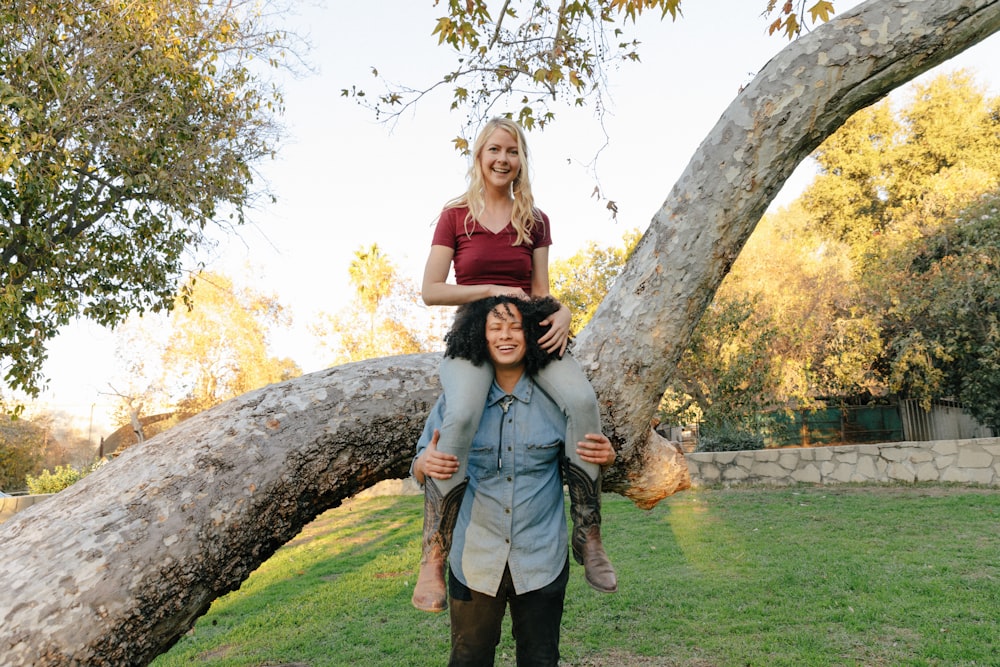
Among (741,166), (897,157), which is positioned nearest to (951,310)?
(897,157)

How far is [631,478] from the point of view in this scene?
3.32 metres

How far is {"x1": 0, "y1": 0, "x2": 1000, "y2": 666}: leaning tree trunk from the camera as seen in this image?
244cm

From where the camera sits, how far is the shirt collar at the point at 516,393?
103 inches

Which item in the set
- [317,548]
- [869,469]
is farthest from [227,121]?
[869,469]

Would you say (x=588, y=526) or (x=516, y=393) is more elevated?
(x=516, y=393)

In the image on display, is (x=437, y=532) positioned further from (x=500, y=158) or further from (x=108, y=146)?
(x=108, y=146)

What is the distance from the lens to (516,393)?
8.63 ft

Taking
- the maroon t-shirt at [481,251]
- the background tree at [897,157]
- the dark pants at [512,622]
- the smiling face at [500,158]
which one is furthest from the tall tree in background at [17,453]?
the background tree at [897,157]

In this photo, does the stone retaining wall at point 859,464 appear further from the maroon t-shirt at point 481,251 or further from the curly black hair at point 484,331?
the curly black hair at point 484,331

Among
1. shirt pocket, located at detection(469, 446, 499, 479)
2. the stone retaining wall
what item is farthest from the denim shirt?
the stone retaining wall

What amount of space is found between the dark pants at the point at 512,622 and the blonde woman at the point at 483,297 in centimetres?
13

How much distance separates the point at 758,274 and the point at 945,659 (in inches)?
642

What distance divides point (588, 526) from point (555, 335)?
772 mm

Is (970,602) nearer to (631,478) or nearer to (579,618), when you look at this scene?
(579,618)
